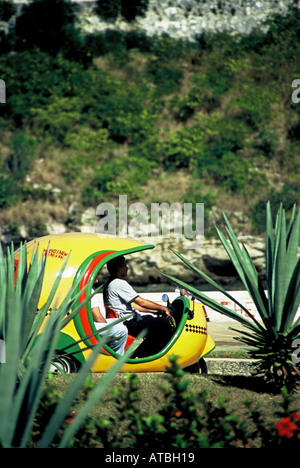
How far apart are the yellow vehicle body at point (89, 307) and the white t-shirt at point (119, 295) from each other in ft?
0.78

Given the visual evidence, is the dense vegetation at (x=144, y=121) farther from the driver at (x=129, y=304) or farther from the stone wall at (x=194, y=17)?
the driver at (x=129, y=304)

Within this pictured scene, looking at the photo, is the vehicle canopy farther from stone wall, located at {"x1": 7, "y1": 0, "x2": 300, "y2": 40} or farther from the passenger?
stone wall, located at {"x1": 7, "y1": 0, "x2": 300, "y2": 40}

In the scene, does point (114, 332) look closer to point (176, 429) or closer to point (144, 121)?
point (176, 429)

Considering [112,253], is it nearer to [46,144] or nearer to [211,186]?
[211,186]

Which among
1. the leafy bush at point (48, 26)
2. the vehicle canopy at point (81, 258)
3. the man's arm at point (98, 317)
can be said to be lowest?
the man's arm at point (98, 317)

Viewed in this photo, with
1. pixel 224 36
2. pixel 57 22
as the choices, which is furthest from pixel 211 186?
pixel 57 22

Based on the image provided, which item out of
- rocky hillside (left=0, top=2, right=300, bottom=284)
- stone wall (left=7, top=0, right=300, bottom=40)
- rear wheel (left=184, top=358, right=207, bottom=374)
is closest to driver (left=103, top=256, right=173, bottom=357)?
rear wheel (left=184, top=358, right=207, bottom=374)

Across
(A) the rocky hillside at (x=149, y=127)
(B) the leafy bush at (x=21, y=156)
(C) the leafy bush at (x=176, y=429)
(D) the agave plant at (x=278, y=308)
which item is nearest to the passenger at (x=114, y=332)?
(D) the agave plant at (x=278, y=308)

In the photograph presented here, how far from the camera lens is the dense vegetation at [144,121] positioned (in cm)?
3362

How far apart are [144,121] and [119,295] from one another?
3262cm

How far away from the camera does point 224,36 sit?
4484cm

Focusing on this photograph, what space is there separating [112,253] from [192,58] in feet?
132

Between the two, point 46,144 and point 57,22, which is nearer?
point 46,144

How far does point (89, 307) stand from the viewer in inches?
218
